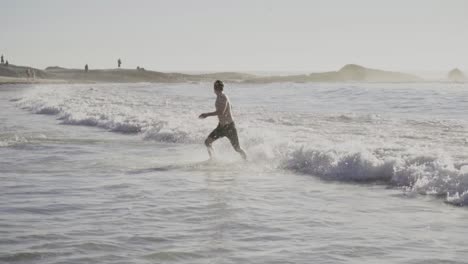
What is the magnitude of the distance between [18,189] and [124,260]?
409 centimetres

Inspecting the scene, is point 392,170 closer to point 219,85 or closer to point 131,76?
point 219,85

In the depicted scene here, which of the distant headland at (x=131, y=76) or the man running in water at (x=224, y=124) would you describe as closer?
the man running in water at (x=224, y=124)

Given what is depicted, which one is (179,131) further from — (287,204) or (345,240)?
(345,240)

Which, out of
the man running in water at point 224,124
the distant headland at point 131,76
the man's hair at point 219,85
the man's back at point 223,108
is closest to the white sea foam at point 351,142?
the man running in water at point 224,124

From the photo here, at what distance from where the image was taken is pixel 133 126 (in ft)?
67.5

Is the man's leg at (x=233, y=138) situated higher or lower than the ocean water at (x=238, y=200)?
higher

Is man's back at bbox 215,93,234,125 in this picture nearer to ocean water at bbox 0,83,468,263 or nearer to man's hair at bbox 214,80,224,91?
man's hair at bbox 214,80,224,91

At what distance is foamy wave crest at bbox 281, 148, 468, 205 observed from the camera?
9.14 m

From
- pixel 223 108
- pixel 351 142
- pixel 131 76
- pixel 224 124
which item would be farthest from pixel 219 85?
pixel 131 76

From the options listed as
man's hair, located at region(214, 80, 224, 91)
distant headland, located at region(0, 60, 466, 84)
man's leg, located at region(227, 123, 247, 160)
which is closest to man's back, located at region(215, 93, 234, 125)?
man's leg, located at region(227, 123, 247, 160)

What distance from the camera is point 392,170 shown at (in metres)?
10.5

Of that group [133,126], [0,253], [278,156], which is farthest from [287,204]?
[133,126]

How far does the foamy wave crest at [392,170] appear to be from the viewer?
9.14 meters

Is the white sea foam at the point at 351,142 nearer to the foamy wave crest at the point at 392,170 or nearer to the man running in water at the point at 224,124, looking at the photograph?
the foamy wave crest at the point at 392,170
